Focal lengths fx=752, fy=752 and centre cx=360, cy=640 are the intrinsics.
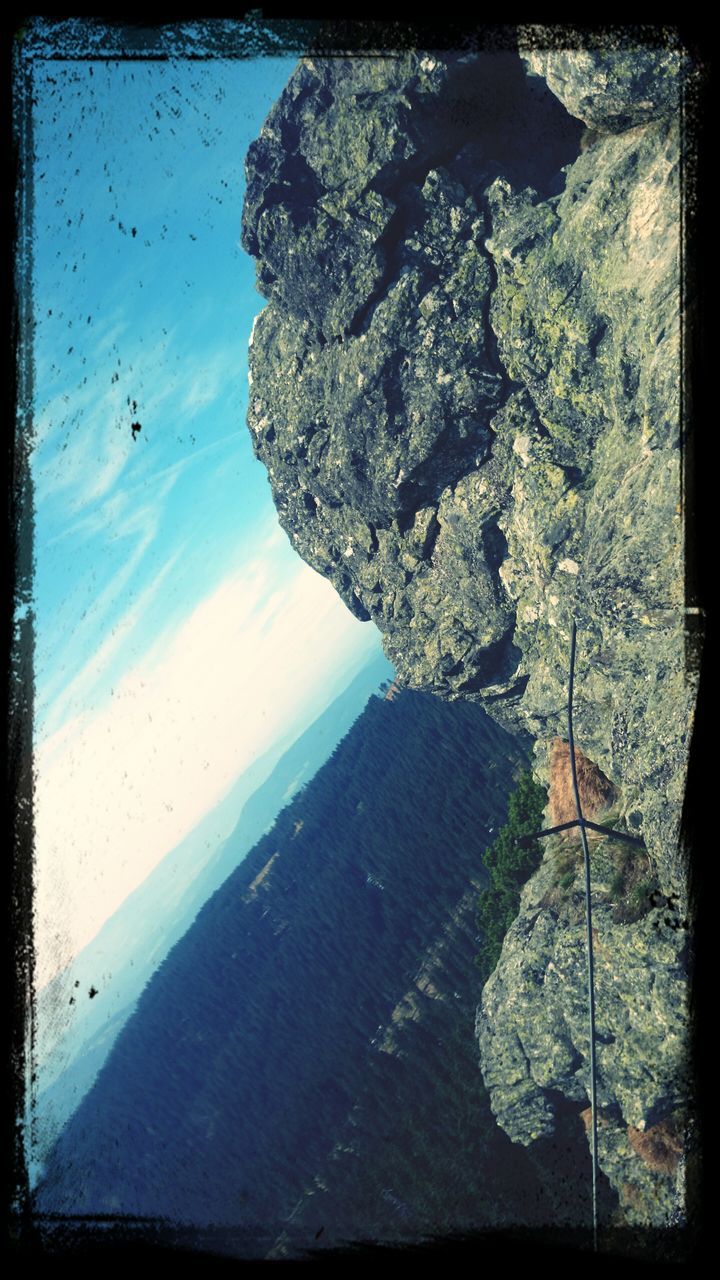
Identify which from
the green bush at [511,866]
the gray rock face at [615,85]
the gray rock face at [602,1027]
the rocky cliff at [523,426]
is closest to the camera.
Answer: the gray rock face at [615,85]

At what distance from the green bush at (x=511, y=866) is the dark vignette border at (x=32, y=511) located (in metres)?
25.9

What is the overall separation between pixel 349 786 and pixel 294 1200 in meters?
33.9

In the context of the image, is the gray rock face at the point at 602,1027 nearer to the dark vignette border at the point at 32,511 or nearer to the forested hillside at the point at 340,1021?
the forested hillside at the point at 340,1021

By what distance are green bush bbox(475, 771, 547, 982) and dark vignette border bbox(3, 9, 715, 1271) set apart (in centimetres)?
2586

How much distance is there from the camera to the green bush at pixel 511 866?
40.5 metres

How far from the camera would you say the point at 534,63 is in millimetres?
26031

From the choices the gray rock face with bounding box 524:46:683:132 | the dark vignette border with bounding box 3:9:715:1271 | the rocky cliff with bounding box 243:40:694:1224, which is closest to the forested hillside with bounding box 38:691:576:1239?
the rocky cliff with bounding box 243:40:694:1224

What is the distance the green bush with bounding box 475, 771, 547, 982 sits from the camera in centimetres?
4050

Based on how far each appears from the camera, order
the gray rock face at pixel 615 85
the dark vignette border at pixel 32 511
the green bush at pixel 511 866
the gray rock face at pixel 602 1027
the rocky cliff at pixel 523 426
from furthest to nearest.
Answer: the green bush at pixel 511 866 → the gray rock face at pixel 602 1027 → the rocky cliff at pixel 523 426 → the gray rock face at pixel 615 85 → the dark vignette border at pixel 32 511

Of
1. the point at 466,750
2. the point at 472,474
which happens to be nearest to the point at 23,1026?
the point at 472,474

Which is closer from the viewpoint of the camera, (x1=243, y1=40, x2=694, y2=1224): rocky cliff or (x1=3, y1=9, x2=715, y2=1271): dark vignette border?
(x1=3, y1=9, x2=715, y2=1271): dark vignette border

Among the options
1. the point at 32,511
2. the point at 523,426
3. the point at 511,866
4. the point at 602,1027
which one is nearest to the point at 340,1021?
the point at 511,866

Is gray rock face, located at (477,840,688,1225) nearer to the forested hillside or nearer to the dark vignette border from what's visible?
the forested hillside

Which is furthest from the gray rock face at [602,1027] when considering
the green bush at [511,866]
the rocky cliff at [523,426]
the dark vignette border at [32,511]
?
the dark vignette border at [32,511]
